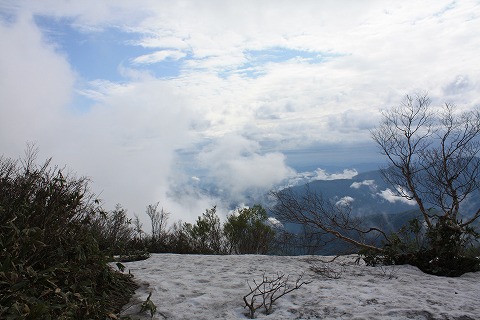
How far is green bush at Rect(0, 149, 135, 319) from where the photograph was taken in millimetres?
3478

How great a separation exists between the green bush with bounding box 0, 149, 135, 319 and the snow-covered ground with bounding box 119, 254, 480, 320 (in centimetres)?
52

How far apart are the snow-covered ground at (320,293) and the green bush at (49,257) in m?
0.52

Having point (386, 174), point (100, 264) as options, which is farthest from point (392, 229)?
Result: point (100, 264)

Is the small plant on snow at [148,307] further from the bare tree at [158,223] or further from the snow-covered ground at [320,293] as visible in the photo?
the bare tree at [158,223]

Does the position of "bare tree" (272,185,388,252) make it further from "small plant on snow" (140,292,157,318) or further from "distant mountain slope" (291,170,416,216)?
"small plant on snow" (140,292,157,318)

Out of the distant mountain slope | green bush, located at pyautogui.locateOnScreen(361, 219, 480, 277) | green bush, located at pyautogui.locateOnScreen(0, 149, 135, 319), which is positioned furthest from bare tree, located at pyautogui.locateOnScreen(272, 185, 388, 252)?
green bush, located at pyautogui.locateOnScreen(0, 149, 135, 319)

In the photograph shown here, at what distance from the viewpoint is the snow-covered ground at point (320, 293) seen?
406cm

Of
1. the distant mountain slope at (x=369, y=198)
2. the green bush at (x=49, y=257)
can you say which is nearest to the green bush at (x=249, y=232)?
the distant mountain slope at (x=369, y=198)

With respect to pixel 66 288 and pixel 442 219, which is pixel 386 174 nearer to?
pixel 442 219

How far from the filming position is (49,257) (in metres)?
4.21

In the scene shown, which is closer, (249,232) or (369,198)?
(249,232)

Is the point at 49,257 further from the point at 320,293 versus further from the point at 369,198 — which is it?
the point at 369,198

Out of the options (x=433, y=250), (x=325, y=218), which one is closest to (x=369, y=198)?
(x=325, y=218)

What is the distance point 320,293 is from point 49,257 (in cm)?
327
